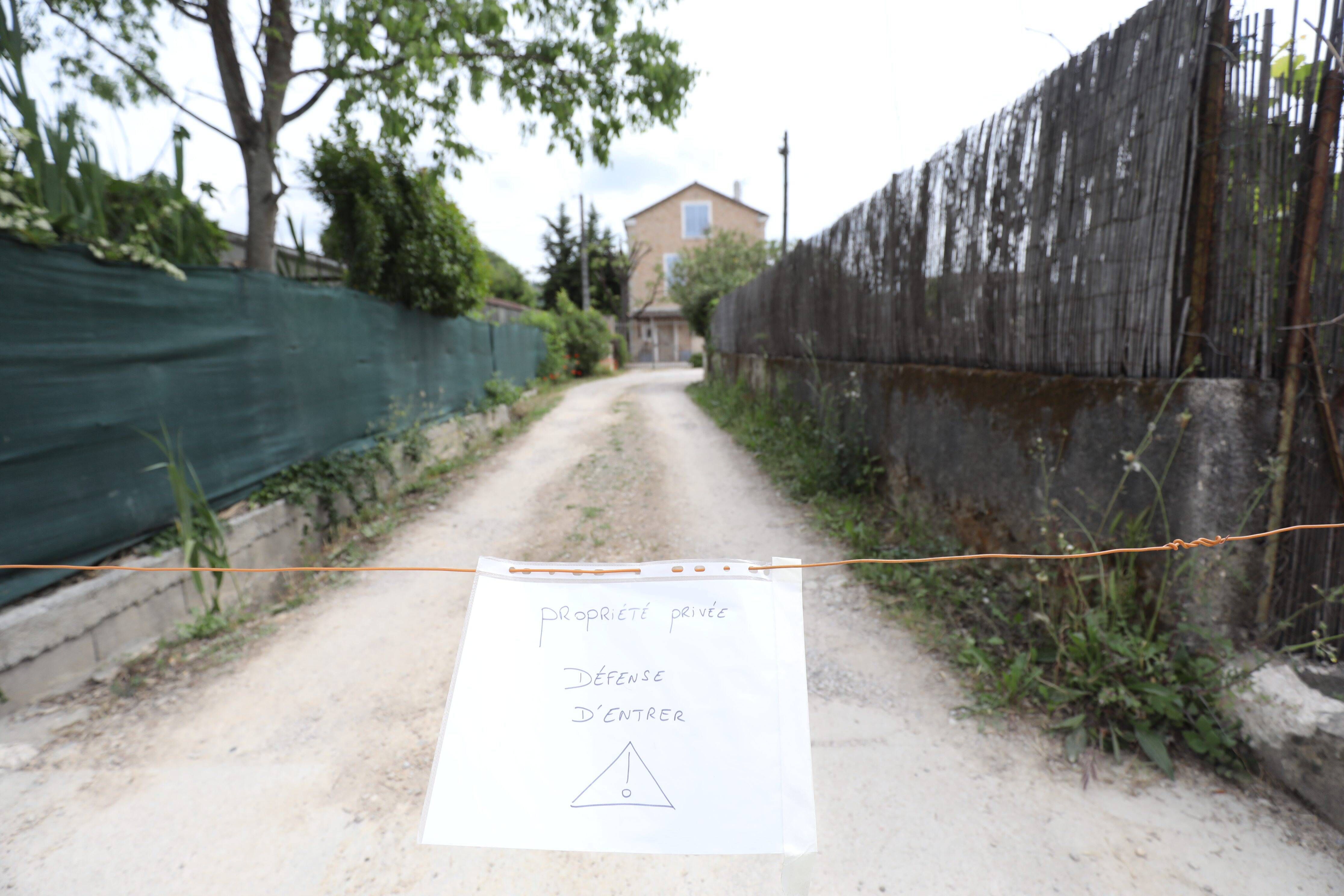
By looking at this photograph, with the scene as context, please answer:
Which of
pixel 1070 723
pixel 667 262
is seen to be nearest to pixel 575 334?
pixel 667 262

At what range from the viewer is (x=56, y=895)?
1766 mm

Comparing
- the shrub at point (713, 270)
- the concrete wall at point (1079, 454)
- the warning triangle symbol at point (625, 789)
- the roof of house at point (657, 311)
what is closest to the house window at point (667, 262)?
the roof of house at point (657, 311)

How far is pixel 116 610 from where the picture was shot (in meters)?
3.03

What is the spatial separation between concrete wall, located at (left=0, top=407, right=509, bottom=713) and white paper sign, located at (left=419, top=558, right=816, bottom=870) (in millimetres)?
2735

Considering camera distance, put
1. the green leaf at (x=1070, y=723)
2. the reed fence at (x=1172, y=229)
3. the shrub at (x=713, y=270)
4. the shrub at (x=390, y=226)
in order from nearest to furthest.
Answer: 1. the reed fence at (x=1172, y=229)
2. the green leaf at (x=1070, y=723)
3. the shrub at (x=390, y=226)
4. the shrub at (x=713, y=270)

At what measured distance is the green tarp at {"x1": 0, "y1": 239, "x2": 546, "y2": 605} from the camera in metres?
2.84

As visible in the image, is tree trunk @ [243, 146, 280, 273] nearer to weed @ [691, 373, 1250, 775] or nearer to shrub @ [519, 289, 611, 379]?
weed @ [691, 373, 1250, 775]

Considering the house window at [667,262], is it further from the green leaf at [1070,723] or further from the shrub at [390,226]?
the green leaf at [1070,723]

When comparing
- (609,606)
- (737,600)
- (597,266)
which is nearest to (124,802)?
(609,606)

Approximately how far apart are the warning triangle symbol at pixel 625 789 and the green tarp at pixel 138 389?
3.09 meters

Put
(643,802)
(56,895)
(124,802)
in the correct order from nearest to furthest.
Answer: (643,802)
(56,895)
(124,802)

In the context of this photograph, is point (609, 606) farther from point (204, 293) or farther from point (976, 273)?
point (204, 293)

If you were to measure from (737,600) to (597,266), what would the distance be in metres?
31.4

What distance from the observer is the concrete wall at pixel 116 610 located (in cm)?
264
